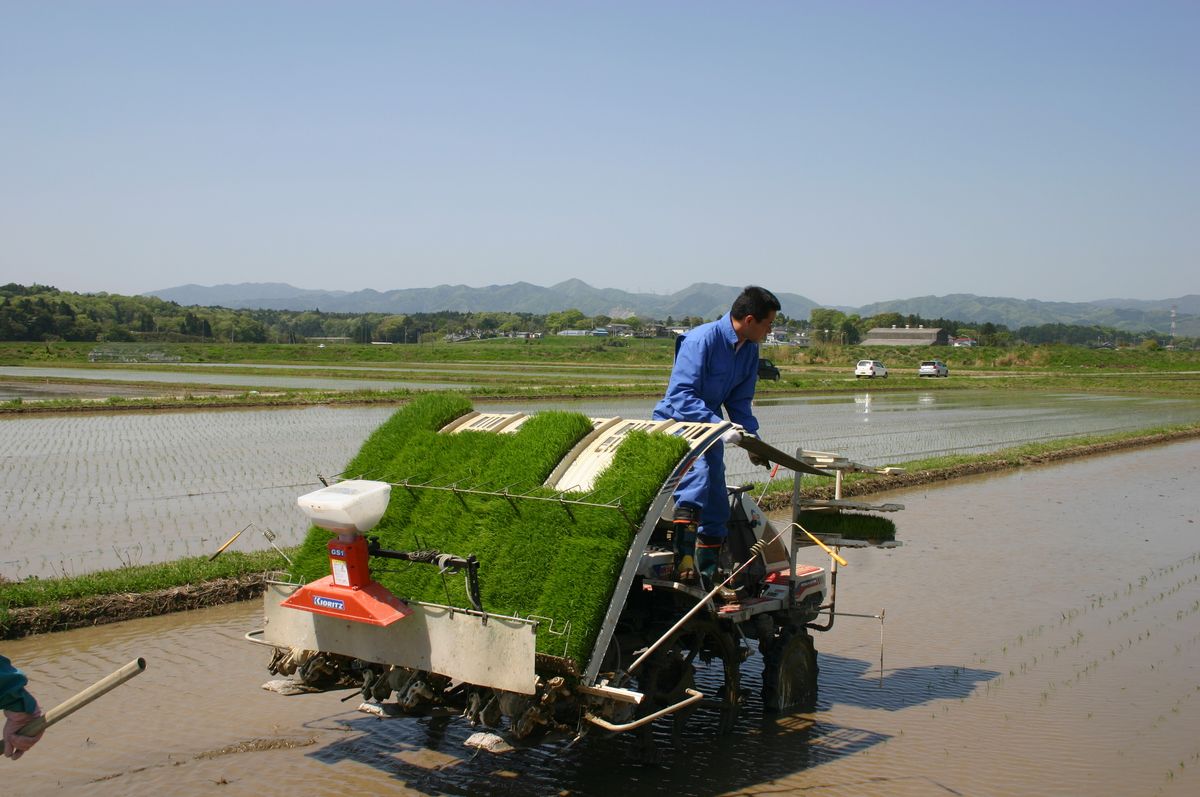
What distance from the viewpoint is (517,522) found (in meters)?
4.47

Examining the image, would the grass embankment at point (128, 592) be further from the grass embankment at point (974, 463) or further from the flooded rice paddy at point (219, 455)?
the grass embankment at point (974, 463)

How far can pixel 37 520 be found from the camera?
407 inches

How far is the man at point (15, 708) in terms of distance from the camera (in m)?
3.05

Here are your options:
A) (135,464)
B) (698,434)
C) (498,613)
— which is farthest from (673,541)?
(135,464)

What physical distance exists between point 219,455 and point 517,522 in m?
12.6

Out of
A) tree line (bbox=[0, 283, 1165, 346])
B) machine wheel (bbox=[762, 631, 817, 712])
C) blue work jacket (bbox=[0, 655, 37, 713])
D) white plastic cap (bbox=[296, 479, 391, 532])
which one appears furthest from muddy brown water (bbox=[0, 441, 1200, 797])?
tree line (bbox=[0, 283, 1165, 346])

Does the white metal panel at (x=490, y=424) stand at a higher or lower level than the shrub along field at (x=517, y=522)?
higher

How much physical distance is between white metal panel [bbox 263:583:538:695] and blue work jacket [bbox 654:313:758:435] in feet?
5.53

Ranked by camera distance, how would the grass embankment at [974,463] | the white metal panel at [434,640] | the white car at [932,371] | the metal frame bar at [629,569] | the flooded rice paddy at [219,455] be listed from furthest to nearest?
the white car at [932,371]
the grass embankment at [974,463]
the flooded rice paddy at [219,455]
the metal frame bar at [629,569]
the white metal panel at [434,640]

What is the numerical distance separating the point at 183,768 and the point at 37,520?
6948mm

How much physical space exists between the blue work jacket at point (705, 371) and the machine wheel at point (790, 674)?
4.02ft

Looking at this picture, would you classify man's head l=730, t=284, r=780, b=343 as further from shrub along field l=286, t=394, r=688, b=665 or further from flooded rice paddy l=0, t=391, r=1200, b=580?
flooded rice paddy l=0, t=391, r=1200, b=580

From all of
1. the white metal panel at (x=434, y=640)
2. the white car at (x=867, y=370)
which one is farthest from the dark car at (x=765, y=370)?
the white car at (x=867, y=370)

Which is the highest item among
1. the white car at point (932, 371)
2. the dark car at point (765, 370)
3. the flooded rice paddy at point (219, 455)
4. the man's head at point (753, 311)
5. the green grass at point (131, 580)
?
the man's head at point (753, 311)
